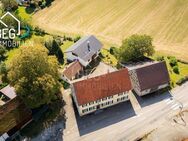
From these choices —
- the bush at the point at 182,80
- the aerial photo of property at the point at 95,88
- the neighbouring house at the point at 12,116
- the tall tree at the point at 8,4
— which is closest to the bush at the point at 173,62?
the aerial photo of property at the point at 95,88

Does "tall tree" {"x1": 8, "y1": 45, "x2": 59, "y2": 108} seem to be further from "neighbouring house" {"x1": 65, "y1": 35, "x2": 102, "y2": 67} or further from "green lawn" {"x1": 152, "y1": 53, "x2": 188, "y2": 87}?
"green lawn" {"x1": 152, "y1": 53, "x2": 188, "y2": 87}

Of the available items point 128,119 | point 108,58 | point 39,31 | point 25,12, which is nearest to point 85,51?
point 108,58

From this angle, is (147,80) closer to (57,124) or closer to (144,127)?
(144,127)

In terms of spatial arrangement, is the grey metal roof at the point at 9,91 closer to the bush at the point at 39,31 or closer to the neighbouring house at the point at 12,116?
the neighbouring house at the point at 12,116

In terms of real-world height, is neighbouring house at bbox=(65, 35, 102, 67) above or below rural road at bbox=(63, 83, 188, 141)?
above

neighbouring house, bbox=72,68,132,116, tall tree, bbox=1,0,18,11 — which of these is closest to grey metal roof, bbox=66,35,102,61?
neighbouring house, bbox=72,68,132,116

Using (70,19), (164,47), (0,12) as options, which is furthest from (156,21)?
(0,12)

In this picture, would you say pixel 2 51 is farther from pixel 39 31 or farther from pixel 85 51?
pixel 85 51
